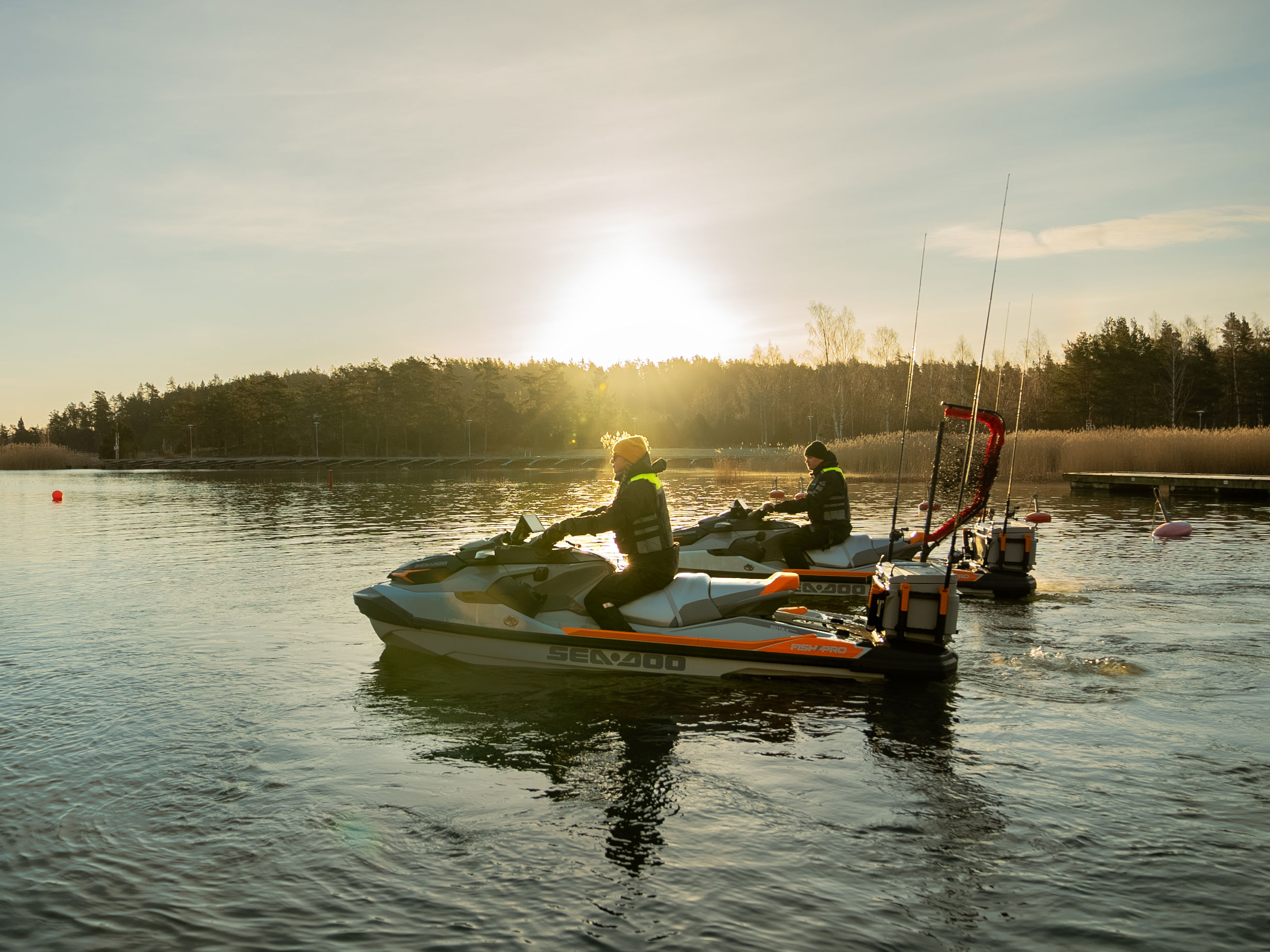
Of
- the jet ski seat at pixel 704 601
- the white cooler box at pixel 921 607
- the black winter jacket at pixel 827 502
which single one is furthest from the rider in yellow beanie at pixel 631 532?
the black winter jacket at pixel 827 502

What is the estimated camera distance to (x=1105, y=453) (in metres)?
38.2

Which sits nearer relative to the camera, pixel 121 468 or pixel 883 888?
pixel 883 888

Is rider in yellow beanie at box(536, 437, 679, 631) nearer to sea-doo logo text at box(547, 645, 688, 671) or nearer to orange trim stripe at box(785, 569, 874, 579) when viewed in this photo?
sea-doo logo text at box(547, 645, 688, 671)

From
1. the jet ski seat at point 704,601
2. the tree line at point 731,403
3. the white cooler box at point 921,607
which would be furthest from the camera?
the tree line at point 731,403

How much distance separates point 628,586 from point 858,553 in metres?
5.67

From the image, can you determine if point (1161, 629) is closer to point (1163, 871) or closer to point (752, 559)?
point (752, 559)

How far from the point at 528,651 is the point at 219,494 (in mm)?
38311

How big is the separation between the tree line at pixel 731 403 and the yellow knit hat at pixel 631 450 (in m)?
67.0

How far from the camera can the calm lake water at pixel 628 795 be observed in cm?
436

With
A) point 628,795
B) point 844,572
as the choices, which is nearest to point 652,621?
point 628,795

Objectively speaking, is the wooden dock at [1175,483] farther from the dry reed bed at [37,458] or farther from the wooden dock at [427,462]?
the dry reed bed at [37,458]

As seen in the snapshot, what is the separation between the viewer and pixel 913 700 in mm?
7918

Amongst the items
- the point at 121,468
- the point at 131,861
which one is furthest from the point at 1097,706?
the point at 121,468

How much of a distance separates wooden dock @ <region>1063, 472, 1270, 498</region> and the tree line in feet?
114
